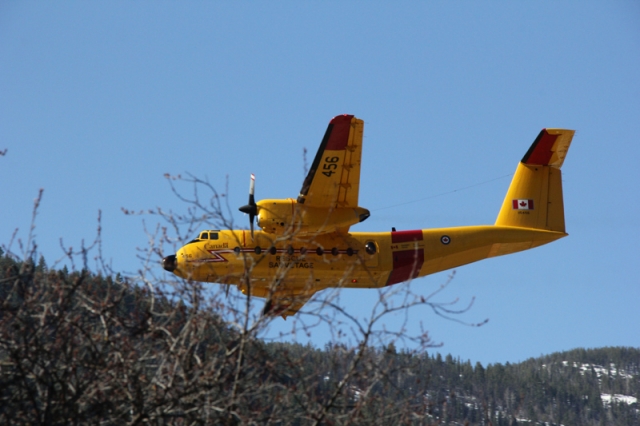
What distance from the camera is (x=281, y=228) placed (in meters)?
31.0

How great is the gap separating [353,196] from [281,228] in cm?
277

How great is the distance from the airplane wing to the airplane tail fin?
808 cm

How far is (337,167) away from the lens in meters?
30.6

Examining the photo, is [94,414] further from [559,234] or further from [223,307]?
[559,234]

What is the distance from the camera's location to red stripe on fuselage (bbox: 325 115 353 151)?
29844 mm

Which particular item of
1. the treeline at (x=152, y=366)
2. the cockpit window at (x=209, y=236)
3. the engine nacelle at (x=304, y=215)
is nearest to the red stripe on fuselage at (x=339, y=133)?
the engine nacelle at (x=304, y=215)

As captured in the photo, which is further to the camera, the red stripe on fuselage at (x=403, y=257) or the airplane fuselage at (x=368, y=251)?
the red stripe on fuselage at (x=403, y=257)

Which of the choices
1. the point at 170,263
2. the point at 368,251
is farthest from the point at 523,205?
the point at 170,263

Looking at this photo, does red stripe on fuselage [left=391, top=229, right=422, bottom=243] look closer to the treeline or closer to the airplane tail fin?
the airplane tail fin

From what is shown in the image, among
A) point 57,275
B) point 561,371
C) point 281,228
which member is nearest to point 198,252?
point 281,228

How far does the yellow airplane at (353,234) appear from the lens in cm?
3052

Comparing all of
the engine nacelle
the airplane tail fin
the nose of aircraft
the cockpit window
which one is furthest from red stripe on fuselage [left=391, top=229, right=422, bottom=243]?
the nose of aircraft

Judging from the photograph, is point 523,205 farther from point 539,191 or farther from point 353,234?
point 353,234

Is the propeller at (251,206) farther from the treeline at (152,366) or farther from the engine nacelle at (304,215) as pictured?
the treeline at (152,366)
